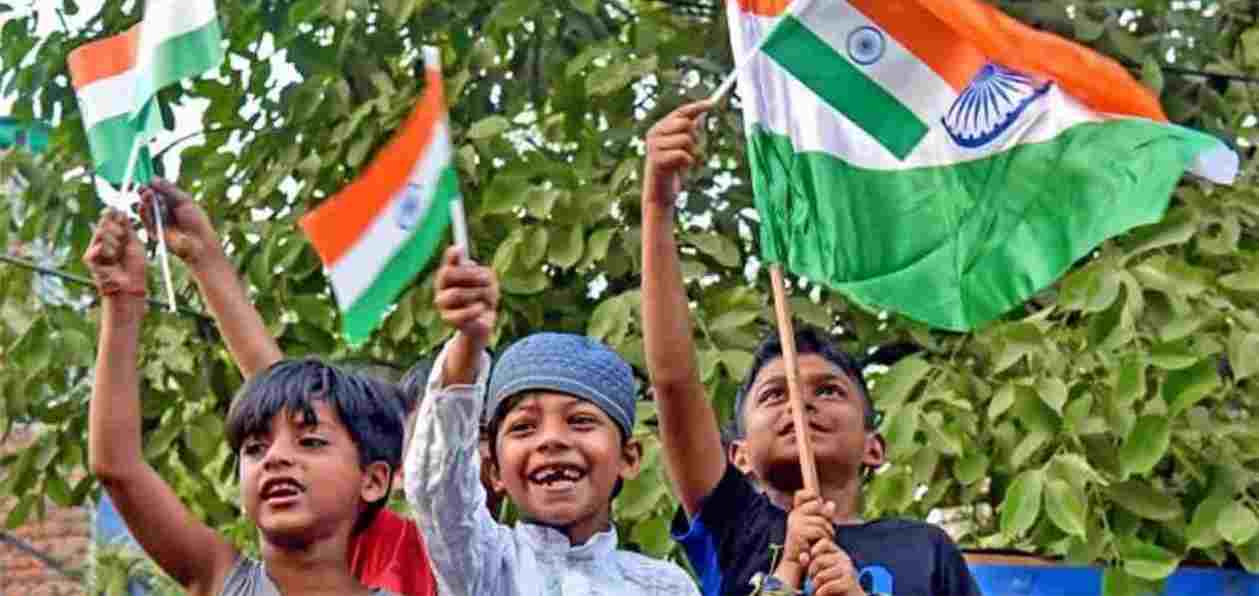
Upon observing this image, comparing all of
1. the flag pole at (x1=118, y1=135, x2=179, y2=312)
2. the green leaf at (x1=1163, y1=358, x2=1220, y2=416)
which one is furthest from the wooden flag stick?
the green leaf at (x1=1163, y1=358, x2=1220, y2=416)

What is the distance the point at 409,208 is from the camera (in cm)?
493

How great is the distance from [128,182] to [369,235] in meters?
0.46

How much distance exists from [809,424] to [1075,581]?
1.59 metres

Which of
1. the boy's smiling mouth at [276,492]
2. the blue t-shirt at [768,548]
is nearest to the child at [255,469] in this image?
the boy's smiling mouth at [276,492]

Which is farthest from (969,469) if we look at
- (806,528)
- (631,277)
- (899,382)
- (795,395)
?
(806,528)

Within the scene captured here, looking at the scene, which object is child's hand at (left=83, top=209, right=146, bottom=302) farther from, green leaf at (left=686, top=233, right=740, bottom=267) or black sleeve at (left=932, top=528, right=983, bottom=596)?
green leaf at (left=686, top=233, right=740, bottom=267)

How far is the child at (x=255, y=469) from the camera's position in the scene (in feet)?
16.3

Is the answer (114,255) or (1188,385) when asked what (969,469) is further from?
(114,255)

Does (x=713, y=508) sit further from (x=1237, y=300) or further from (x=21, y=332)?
(x=21, y=332)

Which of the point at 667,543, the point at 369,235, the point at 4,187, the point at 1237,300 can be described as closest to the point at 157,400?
the point at 4,187

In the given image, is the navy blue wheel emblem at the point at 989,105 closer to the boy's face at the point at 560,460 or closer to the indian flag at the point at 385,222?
the boy's face at the point at 560,460

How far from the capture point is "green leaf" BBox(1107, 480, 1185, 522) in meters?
7.09

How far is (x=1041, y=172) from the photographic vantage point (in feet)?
19.4

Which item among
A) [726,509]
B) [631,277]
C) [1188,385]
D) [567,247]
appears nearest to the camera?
[726,509]
